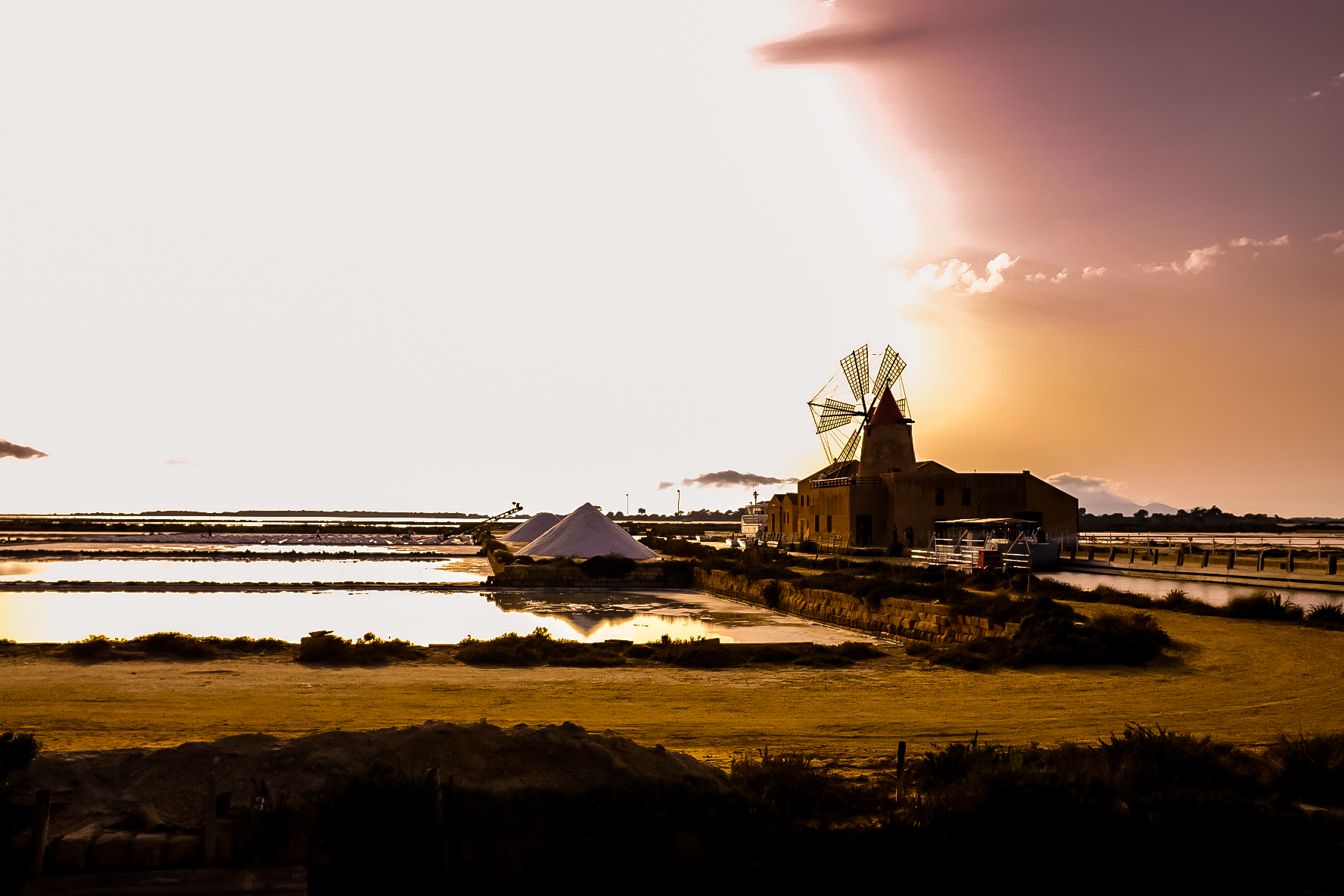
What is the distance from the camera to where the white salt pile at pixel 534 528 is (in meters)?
51.1

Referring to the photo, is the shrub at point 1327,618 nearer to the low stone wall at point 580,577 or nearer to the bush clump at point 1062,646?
the bush clump at point 1062,646

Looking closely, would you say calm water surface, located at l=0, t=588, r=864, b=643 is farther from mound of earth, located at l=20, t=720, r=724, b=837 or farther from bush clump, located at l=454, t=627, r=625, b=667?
mound of earth, located at l=20, t=720, r=724, b=837

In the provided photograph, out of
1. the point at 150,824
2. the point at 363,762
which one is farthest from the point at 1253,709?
the point at 150,824

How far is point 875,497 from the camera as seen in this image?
43250mm

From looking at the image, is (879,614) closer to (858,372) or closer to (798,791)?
(798,791)

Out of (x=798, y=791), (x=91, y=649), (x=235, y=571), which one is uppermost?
(x=798, y=791)

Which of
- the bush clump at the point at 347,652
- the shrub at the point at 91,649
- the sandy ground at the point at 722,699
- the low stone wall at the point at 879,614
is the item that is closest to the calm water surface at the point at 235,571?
the low stone wall at the point at 879,614

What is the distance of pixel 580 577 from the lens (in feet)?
104

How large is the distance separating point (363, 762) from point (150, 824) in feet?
3.76

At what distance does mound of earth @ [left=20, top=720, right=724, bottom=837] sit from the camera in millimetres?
5434

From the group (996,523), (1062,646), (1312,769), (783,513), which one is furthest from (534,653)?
(783,513)

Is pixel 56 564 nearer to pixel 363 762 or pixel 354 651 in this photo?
pixel 354 651

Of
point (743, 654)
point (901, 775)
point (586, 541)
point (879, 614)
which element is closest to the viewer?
point (901, 775)

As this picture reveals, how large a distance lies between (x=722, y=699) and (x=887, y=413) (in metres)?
37.7
